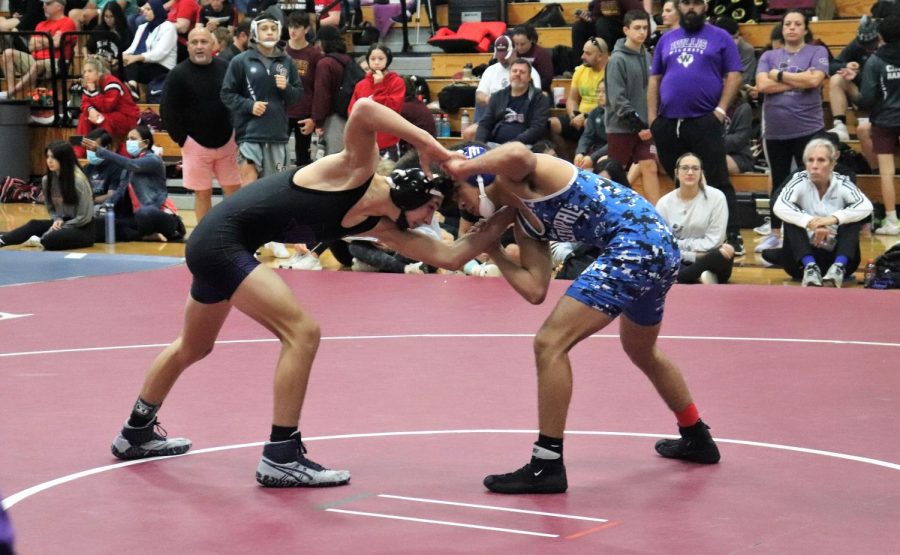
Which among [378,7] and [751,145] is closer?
[751,145]

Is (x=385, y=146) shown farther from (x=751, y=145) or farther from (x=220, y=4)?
(x=220, y=4)

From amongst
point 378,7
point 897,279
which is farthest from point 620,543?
point 378,7

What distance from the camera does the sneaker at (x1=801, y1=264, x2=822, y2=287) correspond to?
31.6ft

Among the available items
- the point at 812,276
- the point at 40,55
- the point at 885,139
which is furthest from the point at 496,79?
the point at 40,55

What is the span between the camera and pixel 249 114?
11461mm

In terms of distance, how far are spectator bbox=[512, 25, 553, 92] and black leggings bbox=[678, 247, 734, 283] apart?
13.8 ft

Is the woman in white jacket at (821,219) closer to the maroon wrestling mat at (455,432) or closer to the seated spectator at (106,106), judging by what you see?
the maroon wrestling mat at (455,432)

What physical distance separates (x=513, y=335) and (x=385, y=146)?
182 inches

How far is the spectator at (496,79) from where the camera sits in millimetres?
13055

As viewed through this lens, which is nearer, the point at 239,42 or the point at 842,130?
the point at 842,130

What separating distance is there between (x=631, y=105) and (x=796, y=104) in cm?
129

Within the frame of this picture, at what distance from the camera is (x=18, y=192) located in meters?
16.0

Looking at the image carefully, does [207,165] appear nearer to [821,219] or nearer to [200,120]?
[200,120]

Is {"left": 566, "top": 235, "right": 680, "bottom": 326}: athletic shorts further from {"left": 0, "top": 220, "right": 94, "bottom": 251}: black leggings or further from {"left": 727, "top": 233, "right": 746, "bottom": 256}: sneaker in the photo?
{"left": 0, "top": 220, "right": 94, "bottom": 251}: black leggings
